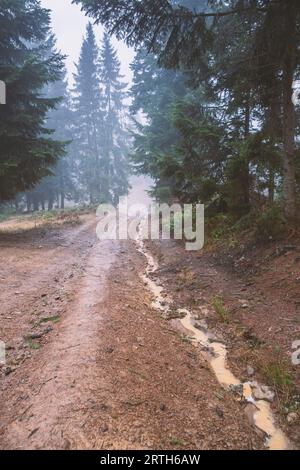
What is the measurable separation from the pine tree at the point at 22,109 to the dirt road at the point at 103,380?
9195 millimetres

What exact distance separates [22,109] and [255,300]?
15.8m

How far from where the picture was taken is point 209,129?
38.5ft

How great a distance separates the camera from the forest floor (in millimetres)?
3457

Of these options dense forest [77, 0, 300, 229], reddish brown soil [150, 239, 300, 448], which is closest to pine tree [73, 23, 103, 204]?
dense forest [77, 0, 300, 229]

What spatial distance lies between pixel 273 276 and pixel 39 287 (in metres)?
6.16

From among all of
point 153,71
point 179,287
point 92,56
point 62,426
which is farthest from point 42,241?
point 92,56

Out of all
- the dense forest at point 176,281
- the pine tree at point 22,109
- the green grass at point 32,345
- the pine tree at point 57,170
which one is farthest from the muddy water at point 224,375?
the pine tree at point 57,170

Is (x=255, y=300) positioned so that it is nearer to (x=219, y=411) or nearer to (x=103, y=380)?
(x=219, y=411)

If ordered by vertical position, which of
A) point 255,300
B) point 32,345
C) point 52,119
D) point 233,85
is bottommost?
point 32,345

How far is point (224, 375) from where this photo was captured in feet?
16.5

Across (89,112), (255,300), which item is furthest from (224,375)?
(89,112)

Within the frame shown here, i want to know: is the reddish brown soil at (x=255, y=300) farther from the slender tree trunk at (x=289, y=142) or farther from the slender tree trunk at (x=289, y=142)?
the slender tree trunk at (x=289, y=142)

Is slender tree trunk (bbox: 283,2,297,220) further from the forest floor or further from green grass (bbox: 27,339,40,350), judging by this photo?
green grass (bbox: 27,339,40,350)

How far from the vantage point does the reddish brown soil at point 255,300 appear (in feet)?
15.8
